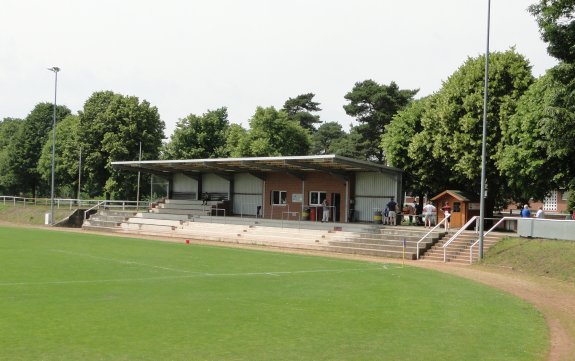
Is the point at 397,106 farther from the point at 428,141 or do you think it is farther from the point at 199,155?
the point at 428,141

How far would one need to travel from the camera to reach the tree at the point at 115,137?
62406mm

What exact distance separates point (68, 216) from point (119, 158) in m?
9.79

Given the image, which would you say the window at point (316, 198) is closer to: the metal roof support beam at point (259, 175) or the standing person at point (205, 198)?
the metal roof support beam at point (259, 175)

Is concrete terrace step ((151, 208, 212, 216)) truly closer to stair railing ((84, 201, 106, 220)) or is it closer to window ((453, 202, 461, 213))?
stair railing ((84, 201, 106, 220))

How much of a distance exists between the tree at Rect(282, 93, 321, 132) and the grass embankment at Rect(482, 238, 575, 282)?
60528 mm

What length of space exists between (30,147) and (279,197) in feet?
147

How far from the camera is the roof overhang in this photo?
123 feet

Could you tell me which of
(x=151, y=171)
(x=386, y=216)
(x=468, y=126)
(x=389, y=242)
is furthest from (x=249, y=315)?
(x=151, y=171)

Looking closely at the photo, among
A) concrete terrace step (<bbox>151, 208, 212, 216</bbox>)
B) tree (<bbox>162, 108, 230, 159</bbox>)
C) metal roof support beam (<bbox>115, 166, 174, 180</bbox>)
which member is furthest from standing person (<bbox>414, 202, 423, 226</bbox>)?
tree (<bbox>162, 108, 230, 159</bbox>)

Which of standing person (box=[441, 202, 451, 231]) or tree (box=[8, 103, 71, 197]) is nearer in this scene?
standing person (box=[441, 202, 451, 231])

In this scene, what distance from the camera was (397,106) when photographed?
66125 millimetres

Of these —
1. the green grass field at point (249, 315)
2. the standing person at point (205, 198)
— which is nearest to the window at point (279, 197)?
the standing person at point (205, 198)

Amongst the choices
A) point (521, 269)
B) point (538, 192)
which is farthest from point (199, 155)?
point (521, 269)

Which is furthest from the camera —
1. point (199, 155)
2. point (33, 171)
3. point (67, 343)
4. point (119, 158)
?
point (33, 171)
